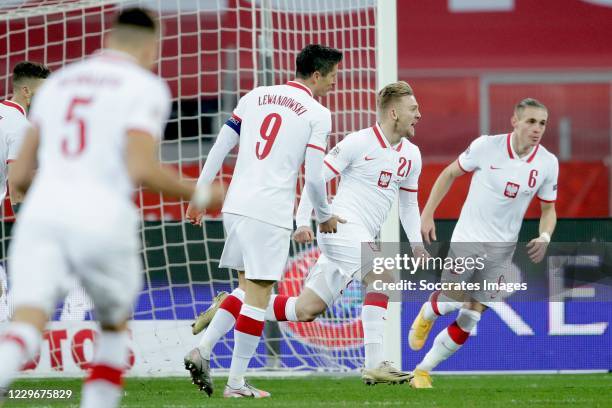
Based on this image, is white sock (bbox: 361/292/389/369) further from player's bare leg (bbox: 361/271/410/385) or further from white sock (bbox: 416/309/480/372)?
white sock (bbox: 416/309/480/372)

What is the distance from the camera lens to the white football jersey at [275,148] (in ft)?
21.8

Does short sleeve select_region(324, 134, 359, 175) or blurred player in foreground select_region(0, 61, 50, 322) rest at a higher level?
blurred player in foreground select_region(0, 61, 50, 322)

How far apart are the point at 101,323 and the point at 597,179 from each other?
12458 mm

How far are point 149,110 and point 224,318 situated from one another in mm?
3192

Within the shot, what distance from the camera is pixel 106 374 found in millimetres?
3959

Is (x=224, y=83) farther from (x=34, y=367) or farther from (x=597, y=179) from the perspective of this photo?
(x=34, y=367)

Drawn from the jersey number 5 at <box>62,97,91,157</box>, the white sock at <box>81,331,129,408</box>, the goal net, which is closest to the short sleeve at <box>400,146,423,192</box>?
the goal net

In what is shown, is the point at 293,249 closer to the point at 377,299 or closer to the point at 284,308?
the point at 284,308

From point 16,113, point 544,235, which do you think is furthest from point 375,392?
point 16,113

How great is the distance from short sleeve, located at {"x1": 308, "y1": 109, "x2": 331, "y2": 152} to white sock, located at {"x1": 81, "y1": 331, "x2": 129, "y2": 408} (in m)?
2.75

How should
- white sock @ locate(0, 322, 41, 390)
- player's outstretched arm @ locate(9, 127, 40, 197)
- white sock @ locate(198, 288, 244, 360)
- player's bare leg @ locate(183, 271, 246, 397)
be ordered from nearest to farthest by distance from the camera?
white sock @ locate(0, 322, 41, 390), player's outstretched arm @ locate(9, 127, 40, 197), player's bare leg @ locate(183, 271, 246, 397), white sock @ locate(198, 288, 244, 360)

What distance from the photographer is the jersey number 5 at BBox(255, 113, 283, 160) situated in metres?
6.65

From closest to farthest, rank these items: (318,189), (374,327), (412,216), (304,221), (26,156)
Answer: (26,156) < (318,189) < (304,221) < (374,327) < (412,216)

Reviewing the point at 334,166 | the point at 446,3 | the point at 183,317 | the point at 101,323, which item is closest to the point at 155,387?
the point at 183,317
